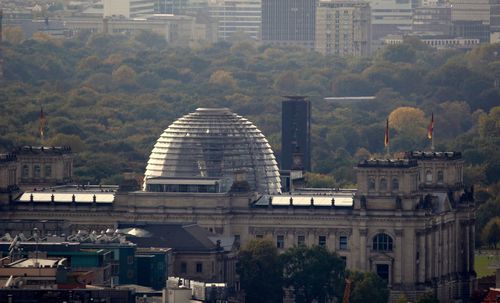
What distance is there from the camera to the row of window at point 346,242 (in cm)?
18438

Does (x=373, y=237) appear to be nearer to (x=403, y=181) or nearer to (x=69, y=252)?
(x=403, y=181)

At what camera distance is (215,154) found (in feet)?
635

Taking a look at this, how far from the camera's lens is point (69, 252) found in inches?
6403

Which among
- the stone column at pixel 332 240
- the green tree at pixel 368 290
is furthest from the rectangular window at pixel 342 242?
the green tree at pixel 368 290

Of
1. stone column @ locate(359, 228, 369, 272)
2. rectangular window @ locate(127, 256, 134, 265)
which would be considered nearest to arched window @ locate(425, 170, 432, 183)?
stone column @ locate(359, 228, 369, 272)

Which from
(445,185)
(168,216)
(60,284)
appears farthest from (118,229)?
(60,284)

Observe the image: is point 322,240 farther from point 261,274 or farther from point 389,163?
point 261,274

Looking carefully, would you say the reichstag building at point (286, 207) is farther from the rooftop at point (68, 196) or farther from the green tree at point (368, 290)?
the green tree at point (368, 290)

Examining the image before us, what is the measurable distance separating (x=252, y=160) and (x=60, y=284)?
4902cm

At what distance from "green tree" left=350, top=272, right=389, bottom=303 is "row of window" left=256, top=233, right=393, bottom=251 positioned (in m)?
10.5

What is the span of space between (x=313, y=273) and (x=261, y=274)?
2405 mm

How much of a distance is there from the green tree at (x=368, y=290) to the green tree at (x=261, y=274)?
4.00m

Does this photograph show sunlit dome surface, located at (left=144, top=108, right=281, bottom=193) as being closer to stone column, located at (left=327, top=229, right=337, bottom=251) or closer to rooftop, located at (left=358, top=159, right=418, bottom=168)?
stone column, located at (left=327, top=229, right=337, bottom=251)

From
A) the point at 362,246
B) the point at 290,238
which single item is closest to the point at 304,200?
the point at 290,238
